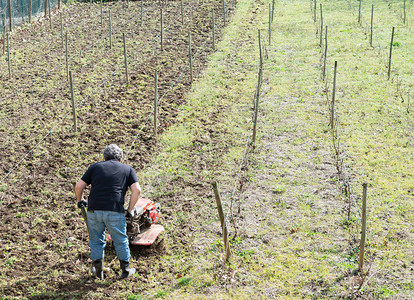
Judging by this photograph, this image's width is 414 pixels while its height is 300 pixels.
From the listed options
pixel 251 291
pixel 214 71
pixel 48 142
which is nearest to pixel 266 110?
pixel 214 71

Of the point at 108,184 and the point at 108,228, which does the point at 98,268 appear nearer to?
the point at 108,228

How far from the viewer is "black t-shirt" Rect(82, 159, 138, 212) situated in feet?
18.5

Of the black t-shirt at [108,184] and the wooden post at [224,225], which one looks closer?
the black t-shirt at [108,184]

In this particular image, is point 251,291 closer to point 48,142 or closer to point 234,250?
point 234,250

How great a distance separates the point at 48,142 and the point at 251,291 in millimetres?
5940

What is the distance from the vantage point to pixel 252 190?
27.3ft

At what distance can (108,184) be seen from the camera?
566 centimetres

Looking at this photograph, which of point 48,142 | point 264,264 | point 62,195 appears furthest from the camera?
point 48,142

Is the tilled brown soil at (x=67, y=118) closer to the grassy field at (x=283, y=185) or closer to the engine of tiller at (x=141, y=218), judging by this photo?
the grassy field at (x=283, y=185)

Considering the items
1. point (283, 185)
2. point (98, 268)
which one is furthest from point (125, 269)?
point (283, 185)

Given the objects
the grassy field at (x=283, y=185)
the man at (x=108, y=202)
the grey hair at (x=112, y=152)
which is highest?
the grey hair at (x=112, y=152)

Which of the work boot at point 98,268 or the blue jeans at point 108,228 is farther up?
the blue jeans at point 108,228

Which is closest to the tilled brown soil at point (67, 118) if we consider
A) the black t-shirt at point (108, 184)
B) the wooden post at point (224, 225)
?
the black t-shirt at point (108, 184)

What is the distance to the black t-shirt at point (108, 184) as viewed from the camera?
5.62 m
